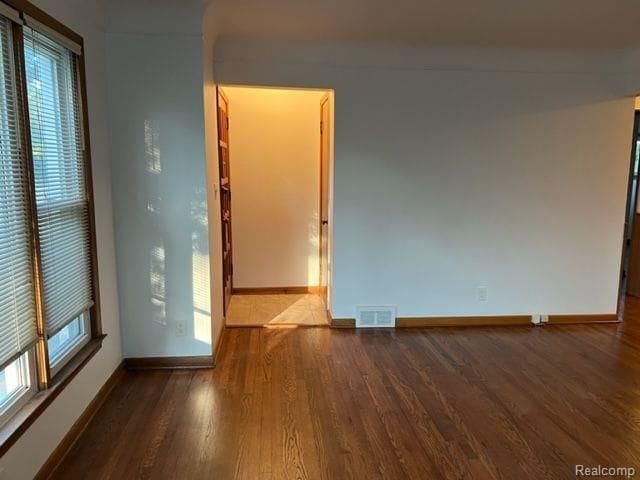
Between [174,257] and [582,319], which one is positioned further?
[582,319]

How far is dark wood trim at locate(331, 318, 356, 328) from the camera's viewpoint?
4.03 m

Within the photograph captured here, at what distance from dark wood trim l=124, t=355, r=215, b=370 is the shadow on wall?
88 millimetres

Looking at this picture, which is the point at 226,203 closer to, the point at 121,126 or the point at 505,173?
the point at 121,126

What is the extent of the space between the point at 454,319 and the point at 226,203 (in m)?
2.44

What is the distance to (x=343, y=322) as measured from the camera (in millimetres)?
4031

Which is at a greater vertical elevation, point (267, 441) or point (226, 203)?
point (226, 203)

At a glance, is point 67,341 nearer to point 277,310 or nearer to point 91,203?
point 91,203

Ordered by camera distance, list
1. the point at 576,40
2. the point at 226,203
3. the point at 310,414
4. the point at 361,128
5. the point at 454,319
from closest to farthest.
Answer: the point at 310,414 → the point at 576,40 → the point at 361,128 → the point at 454,319 → the point at 226,203

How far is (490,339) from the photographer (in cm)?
380

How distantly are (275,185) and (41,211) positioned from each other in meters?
3.07

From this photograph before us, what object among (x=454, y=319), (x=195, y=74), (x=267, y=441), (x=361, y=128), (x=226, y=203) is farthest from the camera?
(x=226, y=203)

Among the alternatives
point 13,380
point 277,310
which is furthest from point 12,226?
point 277,310

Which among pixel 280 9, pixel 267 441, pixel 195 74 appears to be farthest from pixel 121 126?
pixel 267 441

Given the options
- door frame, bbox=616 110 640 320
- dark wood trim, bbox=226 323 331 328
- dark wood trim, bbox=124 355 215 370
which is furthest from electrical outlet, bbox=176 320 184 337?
door frame, bbox=616 110 640 320
